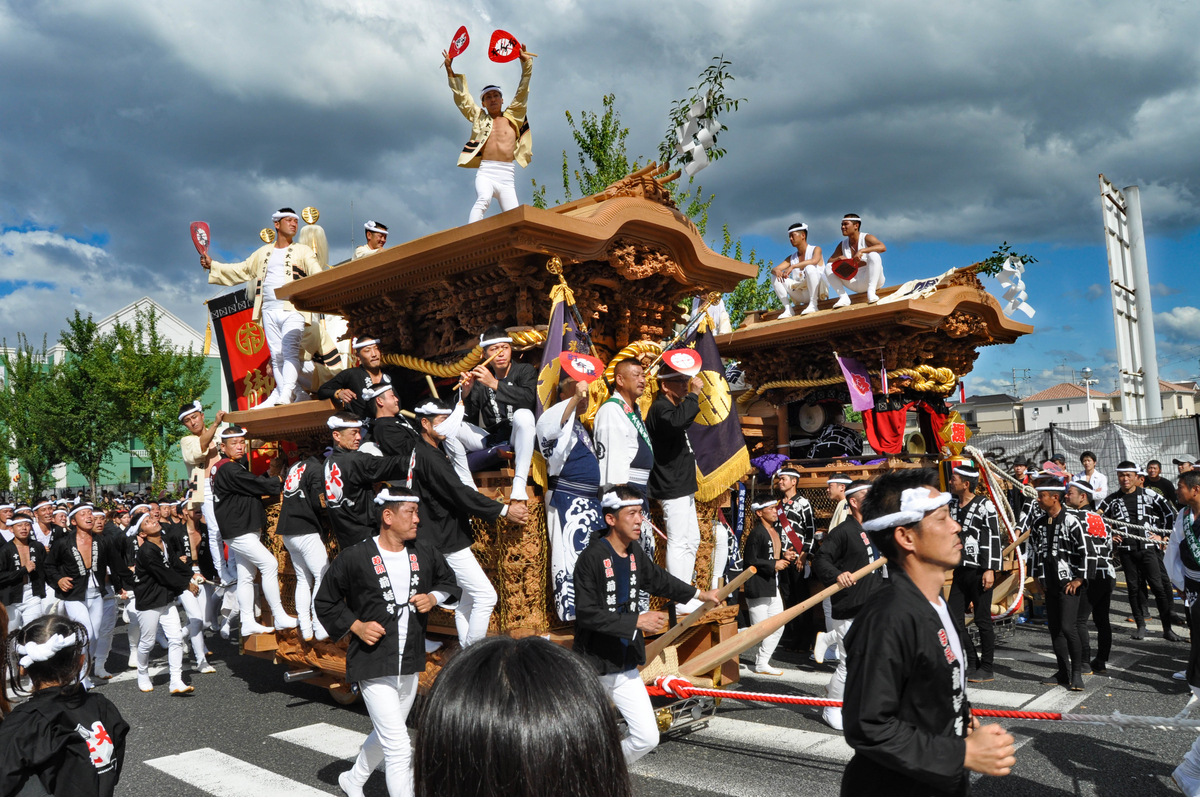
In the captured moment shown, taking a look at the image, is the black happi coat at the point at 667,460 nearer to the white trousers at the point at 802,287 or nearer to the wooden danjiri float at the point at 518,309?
the wooden danjiri float at the point at 518,309

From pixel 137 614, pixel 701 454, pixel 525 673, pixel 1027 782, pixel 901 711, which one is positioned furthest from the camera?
pixel 137 614

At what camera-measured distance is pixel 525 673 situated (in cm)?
128

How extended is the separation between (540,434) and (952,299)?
7710 millimetres

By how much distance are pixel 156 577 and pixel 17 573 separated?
1.62 meters

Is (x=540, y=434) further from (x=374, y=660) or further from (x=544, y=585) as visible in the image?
(x=374, y=660)

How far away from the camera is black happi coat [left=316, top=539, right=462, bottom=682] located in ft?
15.1

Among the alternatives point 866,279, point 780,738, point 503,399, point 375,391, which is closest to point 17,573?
point 375,391

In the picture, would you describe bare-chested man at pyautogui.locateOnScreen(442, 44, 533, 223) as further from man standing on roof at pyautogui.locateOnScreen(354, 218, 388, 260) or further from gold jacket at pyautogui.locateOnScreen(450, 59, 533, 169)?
man standing on roof at pyautogui.locateOnScreen(354, 218, 388, 260)

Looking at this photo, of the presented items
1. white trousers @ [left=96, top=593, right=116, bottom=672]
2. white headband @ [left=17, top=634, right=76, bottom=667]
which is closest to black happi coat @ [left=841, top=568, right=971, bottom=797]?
white headband @ [left=17, top=634, right=76, bottom=667]

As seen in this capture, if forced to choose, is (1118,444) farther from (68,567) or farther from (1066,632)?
(68,567)

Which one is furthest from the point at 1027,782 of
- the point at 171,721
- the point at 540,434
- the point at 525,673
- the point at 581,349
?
the point at 171,721

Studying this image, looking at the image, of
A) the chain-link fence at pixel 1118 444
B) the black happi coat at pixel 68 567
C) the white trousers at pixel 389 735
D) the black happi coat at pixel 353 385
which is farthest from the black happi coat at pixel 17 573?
the chain-link fence at pixel 1118 444

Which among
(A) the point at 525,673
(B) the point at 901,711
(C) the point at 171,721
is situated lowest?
(C) the point at 171,721

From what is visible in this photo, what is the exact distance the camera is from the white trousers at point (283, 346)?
10.2 m
